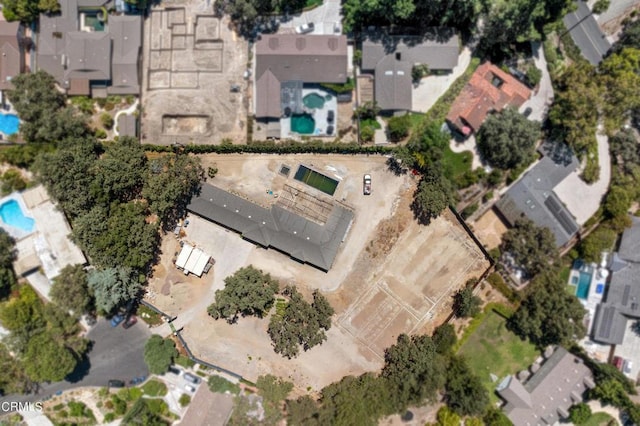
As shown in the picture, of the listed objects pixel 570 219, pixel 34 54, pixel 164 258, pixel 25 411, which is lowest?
pixel 25 411

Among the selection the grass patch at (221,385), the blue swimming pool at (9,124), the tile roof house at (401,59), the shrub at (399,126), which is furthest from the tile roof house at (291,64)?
→ the grass patch at (221,385)

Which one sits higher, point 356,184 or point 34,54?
point 34,54

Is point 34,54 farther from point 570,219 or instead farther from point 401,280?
point 570,219

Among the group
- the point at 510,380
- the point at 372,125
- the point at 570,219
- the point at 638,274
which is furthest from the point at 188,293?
the point at 638,274

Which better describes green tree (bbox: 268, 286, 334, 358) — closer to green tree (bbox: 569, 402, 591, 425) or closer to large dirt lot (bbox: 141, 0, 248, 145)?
large dirt lot (bbox: 141, 0, 248, 145)

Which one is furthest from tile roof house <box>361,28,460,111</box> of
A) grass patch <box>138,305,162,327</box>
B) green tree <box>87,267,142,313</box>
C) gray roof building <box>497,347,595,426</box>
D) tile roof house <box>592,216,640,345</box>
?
grass patch <box>138,305,162,327</box>

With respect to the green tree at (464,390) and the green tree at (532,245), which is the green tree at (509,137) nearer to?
the green tree at (532,245)

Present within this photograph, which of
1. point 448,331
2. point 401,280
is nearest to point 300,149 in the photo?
point 401,280

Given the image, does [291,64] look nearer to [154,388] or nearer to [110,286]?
[110,286]
